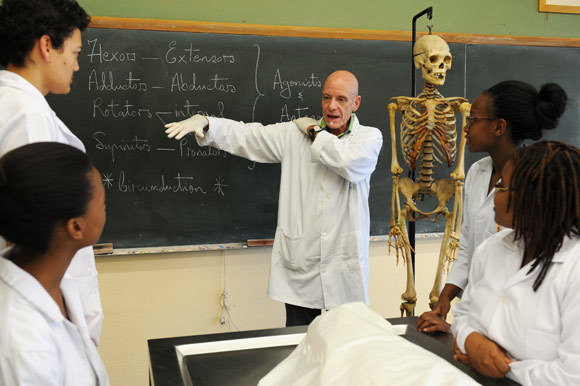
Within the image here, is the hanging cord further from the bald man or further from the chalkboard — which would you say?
the bald man

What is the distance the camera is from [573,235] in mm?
1264

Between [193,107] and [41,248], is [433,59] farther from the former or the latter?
[41,248]

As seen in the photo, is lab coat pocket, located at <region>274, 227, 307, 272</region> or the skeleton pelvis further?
lab coat pocket, located at <region>274, 227, 307, 272</region>

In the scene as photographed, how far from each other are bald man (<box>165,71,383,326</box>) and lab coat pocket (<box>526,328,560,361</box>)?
4.71 ft

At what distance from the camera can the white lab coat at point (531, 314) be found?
115cm

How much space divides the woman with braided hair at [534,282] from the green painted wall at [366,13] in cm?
210

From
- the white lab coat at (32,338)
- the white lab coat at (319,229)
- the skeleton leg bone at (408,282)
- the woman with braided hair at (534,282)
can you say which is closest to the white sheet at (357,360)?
the woman with braided hair at (534,282)

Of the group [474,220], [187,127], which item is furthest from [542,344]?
[187,127]

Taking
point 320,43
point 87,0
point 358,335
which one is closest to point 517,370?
point 358,335

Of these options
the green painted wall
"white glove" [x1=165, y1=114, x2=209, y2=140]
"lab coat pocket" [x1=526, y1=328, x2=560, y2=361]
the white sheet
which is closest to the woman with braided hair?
"lab coat pocket" [x1=526, y1=328, x2=560, y2=361]

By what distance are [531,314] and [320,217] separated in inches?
58.7

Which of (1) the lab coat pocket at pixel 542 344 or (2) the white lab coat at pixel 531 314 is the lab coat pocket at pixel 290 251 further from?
(1) the lab coat pocket at pixel 542 344

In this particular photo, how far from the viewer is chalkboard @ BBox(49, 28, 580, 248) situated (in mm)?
2875

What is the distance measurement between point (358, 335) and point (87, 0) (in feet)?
8.31
